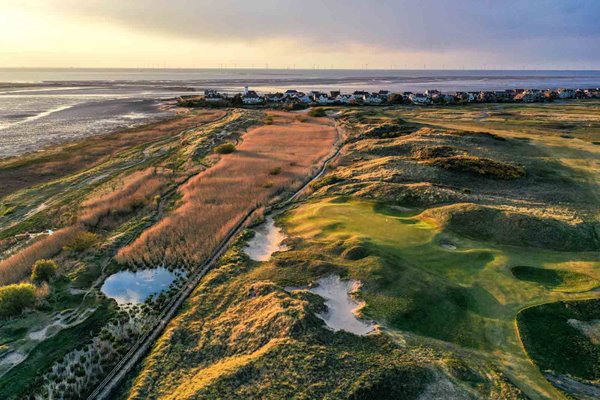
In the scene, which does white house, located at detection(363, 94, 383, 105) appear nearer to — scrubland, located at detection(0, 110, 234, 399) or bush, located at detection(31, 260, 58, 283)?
scrubland, located at detection(0, 110, 234, 399)

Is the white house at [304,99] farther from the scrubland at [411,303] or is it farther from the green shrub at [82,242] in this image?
the green shrub at [82,242]

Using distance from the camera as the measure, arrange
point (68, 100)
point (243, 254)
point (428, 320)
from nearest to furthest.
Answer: point (428, 320) < point (243, 254) < point (68, 100)

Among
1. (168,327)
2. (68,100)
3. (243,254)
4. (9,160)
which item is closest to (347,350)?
(168,327)

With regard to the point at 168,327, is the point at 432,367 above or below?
above

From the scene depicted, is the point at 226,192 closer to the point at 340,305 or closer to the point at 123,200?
the point at 123,200

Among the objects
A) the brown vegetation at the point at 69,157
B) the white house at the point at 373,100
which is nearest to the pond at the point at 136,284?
the brown vegetation at the point at 69,157

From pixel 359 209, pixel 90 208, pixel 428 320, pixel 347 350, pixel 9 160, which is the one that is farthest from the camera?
pixel 9 160

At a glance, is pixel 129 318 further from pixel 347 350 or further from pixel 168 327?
pixel 347 350
